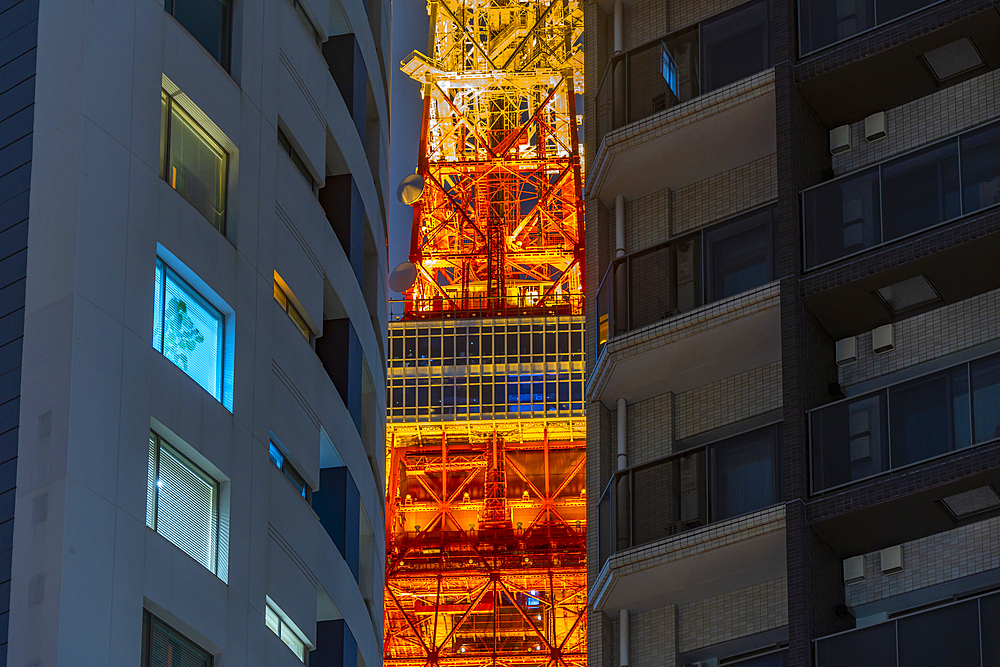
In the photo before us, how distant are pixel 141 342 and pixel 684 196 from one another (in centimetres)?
943

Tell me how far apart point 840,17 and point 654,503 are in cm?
715

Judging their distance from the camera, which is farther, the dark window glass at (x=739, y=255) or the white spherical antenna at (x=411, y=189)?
the white spherical antenna at (x=411, y=189)

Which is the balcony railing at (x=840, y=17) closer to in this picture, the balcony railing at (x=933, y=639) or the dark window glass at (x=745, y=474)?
the dark window glass at (x=745, y=474)

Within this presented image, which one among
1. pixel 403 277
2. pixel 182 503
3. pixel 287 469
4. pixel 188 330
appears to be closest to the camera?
pixel 182 503

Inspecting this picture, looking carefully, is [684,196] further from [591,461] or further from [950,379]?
[950,379]

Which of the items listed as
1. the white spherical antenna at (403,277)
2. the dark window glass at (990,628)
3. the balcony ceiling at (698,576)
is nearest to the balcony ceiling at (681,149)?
the balcony ceiling at (698,576)

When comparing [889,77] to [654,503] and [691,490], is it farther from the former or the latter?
[654,503]

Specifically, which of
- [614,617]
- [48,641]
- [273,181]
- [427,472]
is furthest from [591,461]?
[427,472]

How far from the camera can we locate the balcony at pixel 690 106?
85.4ft

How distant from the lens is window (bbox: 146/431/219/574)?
2125 centimetres

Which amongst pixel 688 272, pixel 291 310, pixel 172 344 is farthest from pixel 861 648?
pixel 291 310

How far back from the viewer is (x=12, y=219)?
67.1 feet

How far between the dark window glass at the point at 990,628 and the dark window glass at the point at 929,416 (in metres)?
2.32

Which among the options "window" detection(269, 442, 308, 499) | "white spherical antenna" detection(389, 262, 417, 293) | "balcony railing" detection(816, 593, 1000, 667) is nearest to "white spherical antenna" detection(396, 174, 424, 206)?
"white spherical antenna" detection(389, 262, 417, 293)
